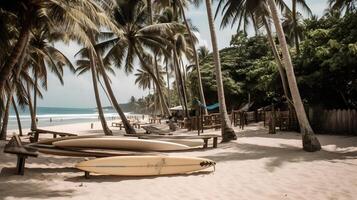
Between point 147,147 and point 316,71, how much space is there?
10.6 metres

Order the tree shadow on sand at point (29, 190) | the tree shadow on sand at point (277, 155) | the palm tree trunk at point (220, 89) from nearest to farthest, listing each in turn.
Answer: the tree shadow on sand at point (29, 190) < the tree shadow on sand at point (277, 155) < the palm tree trunk at point (220, 89)

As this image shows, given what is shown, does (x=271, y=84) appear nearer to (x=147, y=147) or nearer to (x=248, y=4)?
(x=248, y=4)

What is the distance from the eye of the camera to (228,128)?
1534 centimetres

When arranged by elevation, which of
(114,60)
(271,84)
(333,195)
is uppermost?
(114,60)

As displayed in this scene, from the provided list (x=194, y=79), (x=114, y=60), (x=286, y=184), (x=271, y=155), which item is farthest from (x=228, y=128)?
(x=194, y=79)

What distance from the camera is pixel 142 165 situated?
27.0 ft

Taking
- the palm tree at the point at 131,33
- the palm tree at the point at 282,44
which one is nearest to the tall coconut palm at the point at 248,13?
the palm tree at the point at 282,44

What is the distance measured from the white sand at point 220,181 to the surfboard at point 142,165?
0.18 metres

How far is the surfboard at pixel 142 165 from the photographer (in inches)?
315

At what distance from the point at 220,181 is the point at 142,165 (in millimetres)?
1824

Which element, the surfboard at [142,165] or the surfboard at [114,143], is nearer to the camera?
the surfboard at [142,165]

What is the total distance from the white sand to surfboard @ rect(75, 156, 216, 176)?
0.18 meters

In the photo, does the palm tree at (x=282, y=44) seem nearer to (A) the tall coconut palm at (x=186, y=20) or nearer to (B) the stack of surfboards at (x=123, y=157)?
(B) the stack of surfboards at (x=123, y=157)

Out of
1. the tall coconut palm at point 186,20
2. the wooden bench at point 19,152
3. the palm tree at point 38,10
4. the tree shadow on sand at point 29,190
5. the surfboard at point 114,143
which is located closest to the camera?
Result: the tree shadow on sand at point 29,190
